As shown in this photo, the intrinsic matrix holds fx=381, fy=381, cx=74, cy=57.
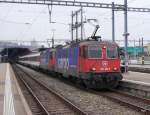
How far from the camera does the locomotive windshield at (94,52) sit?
2145 cm

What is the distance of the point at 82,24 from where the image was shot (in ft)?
145

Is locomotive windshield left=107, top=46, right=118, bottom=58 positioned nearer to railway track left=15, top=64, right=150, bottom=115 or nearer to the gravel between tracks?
railway track left=15, top=64, right=150, bottom=115

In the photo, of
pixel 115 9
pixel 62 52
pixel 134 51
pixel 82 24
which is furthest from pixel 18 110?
pixel 134 51

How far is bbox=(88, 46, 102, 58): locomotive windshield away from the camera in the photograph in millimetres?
21445

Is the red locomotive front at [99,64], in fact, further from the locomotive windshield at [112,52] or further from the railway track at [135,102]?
the railway track at [135,102]

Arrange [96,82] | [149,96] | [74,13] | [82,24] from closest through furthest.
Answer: [149,96] → [96,82] → [82,24] → [74,13]

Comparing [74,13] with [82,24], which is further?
[74,13]

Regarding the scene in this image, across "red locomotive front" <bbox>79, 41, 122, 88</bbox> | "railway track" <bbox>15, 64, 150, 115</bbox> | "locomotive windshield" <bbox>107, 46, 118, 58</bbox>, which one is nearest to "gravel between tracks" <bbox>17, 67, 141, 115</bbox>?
"railway track" <bbox>15, 64, 150, 115</bbox>

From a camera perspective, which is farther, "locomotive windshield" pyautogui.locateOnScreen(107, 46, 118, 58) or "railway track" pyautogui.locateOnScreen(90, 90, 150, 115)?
"locomotive windshield" pyautogui.locateOnScreen(107, 46, 118, 58)

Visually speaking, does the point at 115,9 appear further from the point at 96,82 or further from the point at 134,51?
the point at 134,51

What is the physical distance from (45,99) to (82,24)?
87.7 ft

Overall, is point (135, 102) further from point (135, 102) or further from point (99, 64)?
point (99, 64)

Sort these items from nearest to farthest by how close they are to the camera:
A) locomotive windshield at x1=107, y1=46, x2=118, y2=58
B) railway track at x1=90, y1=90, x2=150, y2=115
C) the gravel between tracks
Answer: the gravel between tracks < railway track at x1=90, y1=90, x2=150, y2=115 < locomotive windshield at x1=107, y1=46, x2=118, y2=58

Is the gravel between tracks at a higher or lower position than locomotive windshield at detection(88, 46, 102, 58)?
lower
